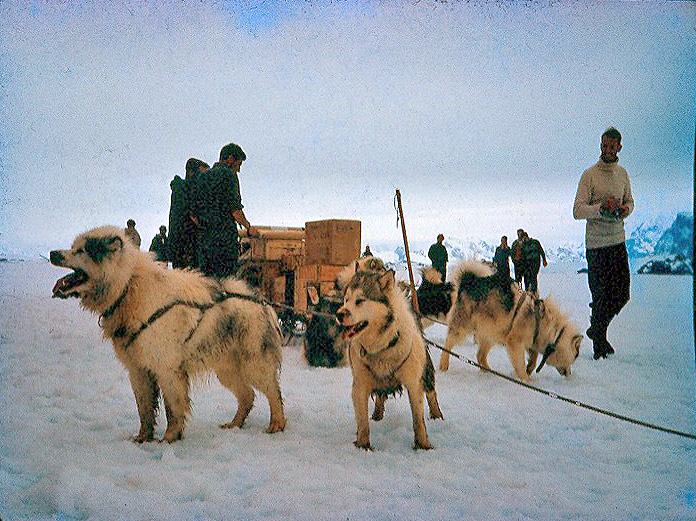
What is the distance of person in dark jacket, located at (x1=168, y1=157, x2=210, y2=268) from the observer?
12.1ft

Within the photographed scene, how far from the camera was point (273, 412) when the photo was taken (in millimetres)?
3135

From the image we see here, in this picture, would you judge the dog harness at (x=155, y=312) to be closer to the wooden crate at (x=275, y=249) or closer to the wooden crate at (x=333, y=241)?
the wooden crate at (x=333, y=241)

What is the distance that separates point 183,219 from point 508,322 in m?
3.08

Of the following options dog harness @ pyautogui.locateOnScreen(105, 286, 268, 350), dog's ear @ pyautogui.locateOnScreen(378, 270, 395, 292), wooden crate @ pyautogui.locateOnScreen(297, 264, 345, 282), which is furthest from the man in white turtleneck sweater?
dog harness @ pyautogui.locateOnScreen(105, 286, 268, 350)

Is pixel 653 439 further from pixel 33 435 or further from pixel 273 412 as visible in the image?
pixel 33 435

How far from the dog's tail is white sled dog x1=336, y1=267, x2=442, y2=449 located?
6.72ft

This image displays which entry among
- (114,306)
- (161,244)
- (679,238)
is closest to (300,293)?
(161,244)

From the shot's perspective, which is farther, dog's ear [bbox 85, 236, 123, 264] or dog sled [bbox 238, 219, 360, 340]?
dog sled [bbox 238, 219, 360, 340]

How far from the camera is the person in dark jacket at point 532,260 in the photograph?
555 centimetres

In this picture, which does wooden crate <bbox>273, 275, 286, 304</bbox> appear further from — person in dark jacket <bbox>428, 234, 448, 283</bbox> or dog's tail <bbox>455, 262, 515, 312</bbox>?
dog's tail <bbox>455, 262, 515, 312</bbox>

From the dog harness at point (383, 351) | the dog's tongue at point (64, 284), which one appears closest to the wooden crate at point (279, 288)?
the dog harness at point (383, 351)

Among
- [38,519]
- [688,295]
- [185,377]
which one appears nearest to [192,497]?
[38,519]

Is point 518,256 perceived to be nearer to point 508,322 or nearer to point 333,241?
point 508,322

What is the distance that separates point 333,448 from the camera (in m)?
2.81
